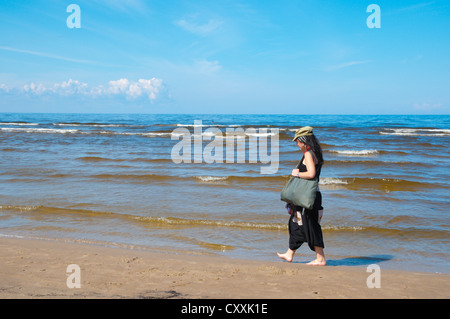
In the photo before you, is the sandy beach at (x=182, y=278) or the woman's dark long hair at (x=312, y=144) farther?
the woman's dark long hair at (x=312, y=144)

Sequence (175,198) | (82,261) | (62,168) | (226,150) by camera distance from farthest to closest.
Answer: (226,150) < (62,168) < (175,198) < (82,261)

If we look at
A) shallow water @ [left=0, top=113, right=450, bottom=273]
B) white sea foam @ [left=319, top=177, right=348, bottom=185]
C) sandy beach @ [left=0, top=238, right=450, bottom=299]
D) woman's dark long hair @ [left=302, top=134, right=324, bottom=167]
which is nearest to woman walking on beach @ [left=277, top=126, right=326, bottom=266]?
woman's dark long hair @ [left=302, top=134, right=324, bottom=167]

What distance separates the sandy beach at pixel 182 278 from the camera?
11.7 feet

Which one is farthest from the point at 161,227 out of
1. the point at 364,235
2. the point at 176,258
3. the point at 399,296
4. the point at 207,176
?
the point at 207,176

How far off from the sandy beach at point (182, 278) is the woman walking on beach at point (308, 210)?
0.32m

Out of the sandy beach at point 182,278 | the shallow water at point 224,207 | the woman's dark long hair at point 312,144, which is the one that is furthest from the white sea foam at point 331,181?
the woman's dark long hair at point 312,144

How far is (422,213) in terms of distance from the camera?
7.79m

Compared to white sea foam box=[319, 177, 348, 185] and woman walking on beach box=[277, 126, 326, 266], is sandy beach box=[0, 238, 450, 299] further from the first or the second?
white sea foam box=[319, 177, 348, 185]

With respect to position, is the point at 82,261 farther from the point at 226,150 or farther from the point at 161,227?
the point at 226,150

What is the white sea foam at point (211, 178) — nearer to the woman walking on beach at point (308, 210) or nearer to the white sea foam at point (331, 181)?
the white sea foam at point (331, 181)

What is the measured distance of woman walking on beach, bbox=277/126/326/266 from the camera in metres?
4.55

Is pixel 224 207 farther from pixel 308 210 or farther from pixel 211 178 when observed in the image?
pixel 308 210

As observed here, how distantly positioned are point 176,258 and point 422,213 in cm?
567

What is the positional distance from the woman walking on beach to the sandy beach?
0.32 metres
